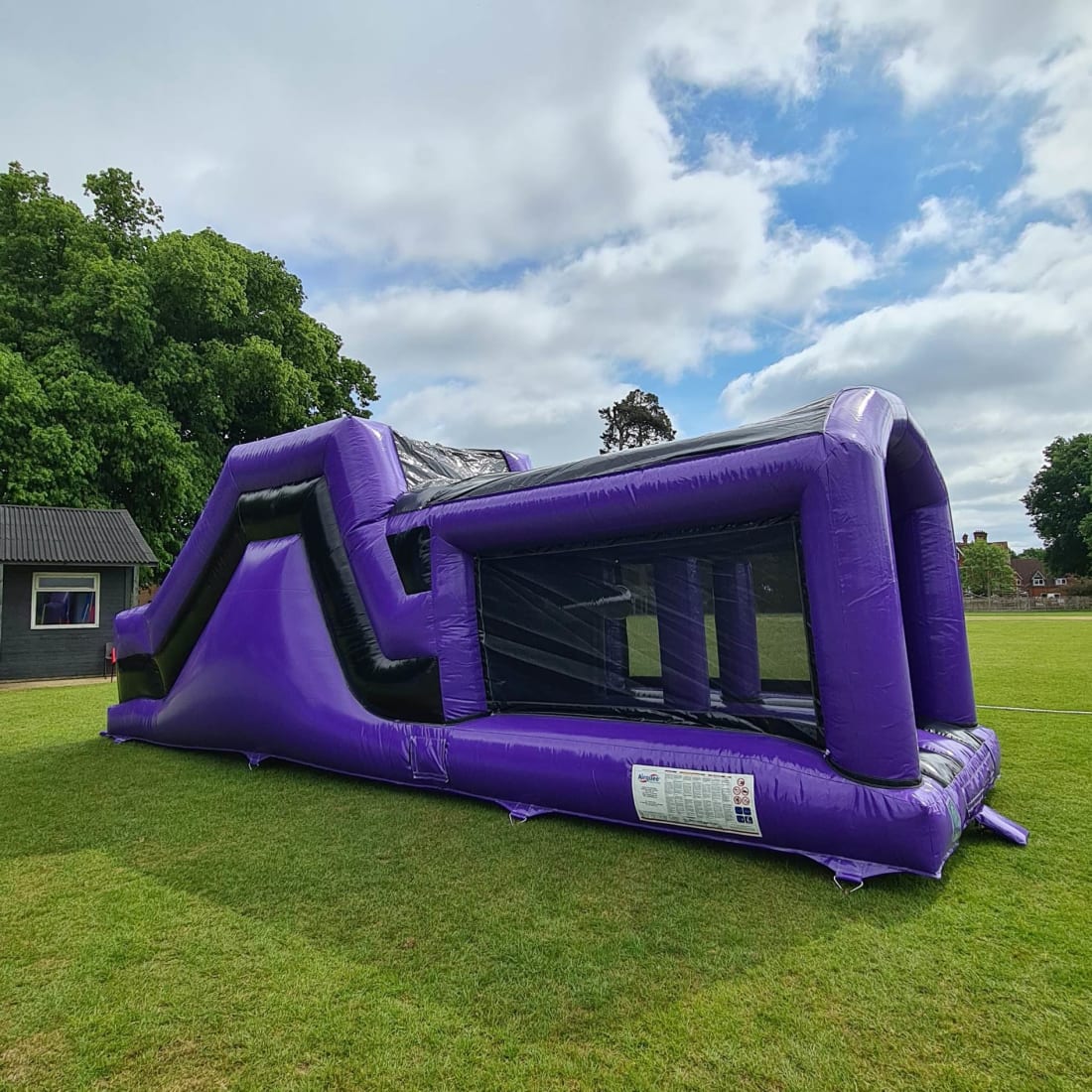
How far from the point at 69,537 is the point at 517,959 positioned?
12196mm

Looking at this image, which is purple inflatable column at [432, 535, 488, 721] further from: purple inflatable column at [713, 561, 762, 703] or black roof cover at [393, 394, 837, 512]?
purple inflatable column at [713, 561, 762, 703]

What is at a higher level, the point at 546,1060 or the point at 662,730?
the point at 662,730

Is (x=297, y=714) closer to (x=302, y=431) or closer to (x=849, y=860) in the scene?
(x=302, y=431)

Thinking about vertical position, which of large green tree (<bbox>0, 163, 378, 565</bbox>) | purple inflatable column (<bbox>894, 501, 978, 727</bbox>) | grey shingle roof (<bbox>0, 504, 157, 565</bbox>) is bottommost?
purple inflatable column (<bbox>894, 501, 978, 727</bbox>)

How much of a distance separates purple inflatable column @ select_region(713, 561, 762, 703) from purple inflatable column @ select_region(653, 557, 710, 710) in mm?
96

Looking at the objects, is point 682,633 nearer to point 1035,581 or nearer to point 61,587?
point 61,587

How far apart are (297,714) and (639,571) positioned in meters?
2.37

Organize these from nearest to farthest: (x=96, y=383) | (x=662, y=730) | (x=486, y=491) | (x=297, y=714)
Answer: (x=662, y=730) → (x=486, y=491) → (x=297, y=714) → (x=96, y=383)

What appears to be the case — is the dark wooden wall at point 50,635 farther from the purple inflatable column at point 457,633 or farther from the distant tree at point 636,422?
the distant tree at point 636,422

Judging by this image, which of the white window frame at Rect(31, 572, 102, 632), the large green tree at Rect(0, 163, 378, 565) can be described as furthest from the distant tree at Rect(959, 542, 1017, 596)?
the white window frame at Rect(31, 572, 102, 632)

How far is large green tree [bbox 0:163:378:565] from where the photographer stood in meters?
12.4

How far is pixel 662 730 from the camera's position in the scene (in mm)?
3336

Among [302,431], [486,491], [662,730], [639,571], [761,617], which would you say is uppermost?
[302,431]

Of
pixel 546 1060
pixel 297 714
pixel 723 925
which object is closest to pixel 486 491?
pixel 297 714
